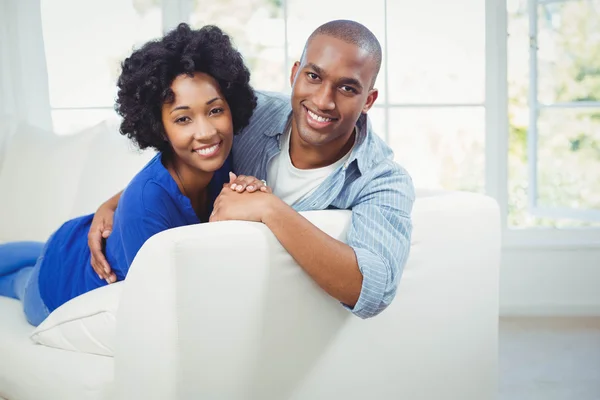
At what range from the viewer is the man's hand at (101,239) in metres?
1.84

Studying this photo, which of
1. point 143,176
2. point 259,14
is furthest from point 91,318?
point 259,14

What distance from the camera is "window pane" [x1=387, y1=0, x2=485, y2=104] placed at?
3.44 metres

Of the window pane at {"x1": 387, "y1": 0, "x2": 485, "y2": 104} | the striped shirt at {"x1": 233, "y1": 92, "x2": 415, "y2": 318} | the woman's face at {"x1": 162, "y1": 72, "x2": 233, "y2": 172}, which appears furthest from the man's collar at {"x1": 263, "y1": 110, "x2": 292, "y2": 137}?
the window pane at {"x1": 387, "y1": 0, "x2": 485, "y2": 104}

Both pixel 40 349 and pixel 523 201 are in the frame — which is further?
pixel 523 201

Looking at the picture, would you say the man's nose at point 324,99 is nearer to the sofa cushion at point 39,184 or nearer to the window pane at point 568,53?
the sofa cushion at point 39,184

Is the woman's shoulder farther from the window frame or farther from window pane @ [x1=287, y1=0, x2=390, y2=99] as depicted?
the window frame

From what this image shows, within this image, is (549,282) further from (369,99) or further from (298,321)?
(298,321)

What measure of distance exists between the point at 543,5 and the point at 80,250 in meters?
2.37

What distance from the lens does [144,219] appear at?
1.63m

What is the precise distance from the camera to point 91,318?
1.59 metres

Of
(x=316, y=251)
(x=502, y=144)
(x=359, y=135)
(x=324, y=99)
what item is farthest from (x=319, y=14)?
(x=316, y=251)

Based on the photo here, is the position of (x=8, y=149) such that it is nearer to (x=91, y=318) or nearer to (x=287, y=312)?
(x=91, y=318)

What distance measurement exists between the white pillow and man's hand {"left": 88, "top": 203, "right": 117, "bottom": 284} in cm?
17

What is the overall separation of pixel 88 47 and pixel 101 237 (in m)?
1.85
